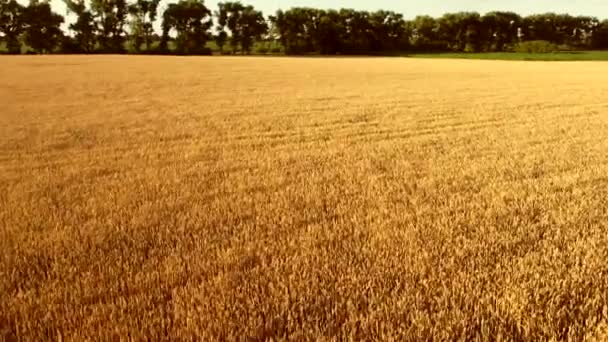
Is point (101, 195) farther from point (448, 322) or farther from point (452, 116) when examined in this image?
point (452, 116)

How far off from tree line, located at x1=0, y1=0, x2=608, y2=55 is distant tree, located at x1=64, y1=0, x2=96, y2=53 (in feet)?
0.49

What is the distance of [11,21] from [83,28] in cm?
1020

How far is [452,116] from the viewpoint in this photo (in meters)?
15.6

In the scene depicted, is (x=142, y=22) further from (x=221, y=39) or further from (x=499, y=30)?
(x=499, y=30)

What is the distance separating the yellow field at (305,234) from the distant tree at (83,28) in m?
82.0

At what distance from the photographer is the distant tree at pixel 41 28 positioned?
8550cm

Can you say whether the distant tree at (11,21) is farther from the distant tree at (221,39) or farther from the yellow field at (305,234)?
the yellow field at (305,234)

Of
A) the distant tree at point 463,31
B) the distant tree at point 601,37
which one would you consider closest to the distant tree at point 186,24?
the distant tree at point 463,31

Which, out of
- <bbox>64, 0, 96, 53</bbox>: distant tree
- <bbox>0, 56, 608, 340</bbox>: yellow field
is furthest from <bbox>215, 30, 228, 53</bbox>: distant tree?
<bbox>0, 56, 608, 340</bbox>: yellow field

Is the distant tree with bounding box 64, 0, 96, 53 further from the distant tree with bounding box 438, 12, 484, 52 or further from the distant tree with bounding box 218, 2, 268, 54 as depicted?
the distant tree with bounding box 438, 12, 484, 52

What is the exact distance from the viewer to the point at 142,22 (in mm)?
95750

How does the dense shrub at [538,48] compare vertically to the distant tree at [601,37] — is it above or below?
below

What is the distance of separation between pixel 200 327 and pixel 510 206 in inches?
162

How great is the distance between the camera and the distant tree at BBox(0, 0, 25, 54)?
85.7 meters
